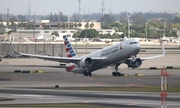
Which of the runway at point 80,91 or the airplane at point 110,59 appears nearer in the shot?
the runway at point 80,91

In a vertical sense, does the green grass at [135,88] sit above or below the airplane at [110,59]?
below

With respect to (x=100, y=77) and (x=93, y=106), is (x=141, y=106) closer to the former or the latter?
(x=93, y=106)

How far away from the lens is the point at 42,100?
53938mm

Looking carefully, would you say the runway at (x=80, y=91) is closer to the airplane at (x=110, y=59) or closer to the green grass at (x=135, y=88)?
the airplane at (x=110, y=59)

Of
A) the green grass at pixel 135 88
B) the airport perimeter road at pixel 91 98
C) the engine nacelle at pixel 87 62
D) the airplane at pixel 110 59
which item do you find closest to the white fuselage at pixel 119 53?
the airplane at pixel 110 59

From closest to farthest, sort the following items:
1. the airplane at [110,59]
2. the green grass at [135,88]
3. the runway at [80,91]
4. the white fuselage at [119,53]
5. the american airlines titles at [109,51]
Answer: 1. the runway at [80,91]
2. the green grass at [135,88]
3. the white fuselage at [119,53]
4. the airplane at [110,59]
5. the american airlines titles at [109,51]

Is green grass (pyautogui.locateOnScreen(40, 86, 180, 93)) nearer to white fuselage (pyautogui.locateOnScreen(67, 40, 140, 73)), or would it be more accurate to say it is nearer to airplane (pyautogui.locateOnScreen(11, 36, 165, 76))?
white fuselage (pyautogui.locateOnScreen(67, 40, 140, 73))

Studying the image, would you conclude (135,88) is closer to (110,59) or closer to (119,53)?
(119,53)

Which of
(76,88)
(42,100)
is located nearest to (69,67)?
(76,88)

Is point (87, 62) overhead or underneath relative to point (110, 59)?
underneath

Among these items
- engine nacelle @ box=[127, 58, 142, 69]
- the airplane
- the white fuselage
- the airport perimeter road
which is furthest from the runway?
the white fuselage

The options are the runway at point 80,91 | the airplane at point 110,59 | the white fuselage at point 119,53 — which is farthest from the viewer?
the airplane at point 110,59

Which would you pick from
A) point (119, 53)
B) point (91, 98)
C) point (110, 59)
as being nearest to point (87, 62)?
point (110, 59)

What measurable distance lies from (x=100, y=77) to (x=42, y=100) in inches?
1119
